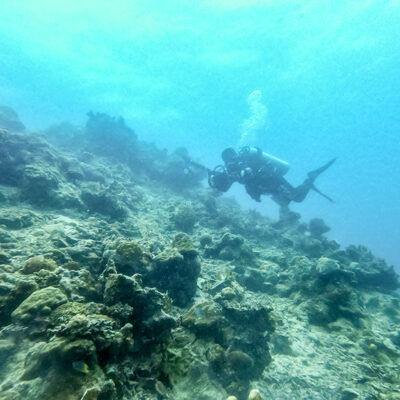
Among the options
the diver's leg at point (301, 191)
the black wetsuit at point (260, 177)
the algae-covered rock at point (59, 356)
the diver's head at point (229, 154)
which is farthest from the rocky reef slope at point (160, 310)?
the diver's head at point (229, 154)

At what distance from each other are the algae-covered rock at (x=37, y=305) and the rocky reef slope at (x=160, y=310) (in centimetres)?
1

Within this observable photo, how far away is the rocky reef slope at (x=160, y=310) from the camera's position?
8.68 feet

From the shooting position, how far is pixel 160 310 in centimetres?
358

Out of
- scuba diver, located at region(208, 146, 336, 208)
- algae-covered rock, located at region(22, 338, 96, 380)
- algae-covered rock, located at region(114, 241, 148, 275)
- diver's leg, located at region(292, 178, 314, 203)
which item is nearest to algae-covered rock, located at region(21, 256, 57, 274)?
algae-covered rock, located at region(114, 241, 148, 275)

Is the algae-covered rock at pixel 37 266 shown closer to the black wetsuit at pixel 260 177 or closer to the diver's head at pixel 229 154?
the black wetsuit at pixel 260 177

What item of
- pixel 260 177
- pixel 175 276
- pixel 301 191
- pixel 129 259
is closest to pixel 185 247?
pixel 175 276

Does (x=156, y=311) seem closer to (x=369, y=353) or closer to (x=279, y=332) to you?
(x=279, y=332)

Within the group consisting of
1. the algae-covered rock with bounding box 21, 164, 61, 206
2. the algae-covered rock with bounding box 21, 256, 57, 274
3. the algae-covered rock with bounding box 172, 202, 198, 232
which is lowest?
the algae-covered rock with bounding box 21, 256, 57, 274

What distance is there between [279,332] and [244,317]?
1876mm

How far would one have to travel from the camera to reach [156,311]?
355 centimetres

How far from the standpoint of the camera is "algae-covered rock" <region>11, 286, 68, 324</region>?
120 inches

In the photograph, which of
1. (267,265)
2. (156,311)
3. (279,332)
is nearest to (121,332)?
(156,311)

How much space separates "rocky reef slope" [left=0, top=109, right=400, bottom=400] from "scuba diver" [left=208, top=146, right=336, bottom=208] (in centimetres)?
278

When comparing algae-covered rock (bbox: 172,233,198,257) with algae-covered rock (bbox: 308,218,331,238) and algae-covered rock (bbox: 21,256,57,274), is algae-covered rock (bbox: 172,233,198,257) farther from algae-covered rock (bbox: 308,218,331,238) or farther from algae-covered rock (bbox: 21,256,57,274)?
algae-covered rock (bbox: 308,218,331,238)
